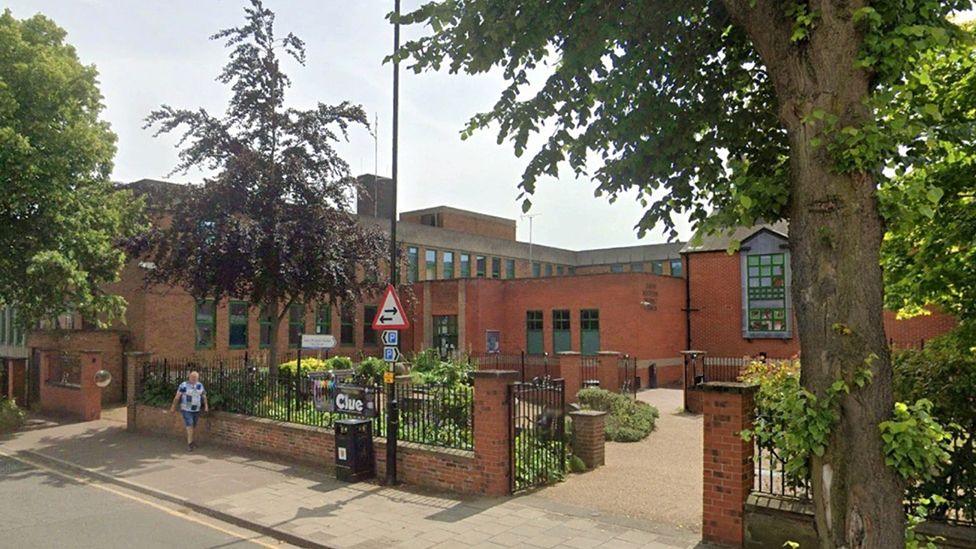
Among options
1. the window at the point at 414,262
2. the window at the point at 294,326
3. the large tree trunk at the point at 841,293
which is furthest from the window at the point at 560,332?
the large tree trunk at the point at 841,293

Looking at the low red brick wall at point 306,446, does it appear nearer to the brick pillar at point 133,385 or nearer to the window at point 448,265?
the brick pillar at point 133,385

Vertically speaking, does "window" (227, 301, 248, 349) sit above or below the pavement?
above

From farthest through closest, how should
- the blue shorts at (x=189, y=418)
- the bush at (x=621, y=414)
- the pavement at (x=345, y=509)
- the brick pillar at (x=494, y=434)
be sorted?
the bush at (x=621, y=414), the blue shorts at (x=189, y=418), the brick pillar at (x=494, y=434), the pavement at (x=345, y=509)

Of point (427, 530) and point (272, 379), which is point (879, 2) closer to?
point (427, 530)

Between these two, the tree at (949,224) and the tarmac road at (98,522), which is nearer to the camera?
the tree at (949,224)

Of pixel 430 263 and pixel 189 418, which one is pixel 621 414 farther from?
pixel 430 263

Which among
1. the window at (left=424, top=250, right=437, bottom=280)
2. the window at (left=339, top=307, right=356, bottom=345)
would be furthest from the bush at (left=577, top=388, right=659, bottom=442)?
the window at (left=424, top=250, right=437, bottom=280)

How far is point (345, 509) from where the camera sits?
Answer: 30.1ft

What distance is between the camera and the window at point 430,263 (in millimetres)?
40656

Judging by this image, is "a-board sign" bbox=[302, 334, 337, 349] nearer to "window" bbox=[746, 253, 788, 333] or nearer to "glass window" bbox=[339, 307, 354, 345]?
"glass window" bbox=[339, 307, 354, 345]

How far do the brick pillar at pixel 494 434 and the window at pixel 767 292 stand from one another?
72.1ft

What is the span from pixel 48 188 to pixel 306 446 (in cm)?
1303

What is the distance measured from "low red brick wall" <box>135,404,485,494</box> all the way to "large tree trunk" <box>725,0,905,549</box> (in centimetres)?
650

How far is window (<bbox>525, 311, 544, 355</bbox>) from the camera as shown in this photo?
32.5m
